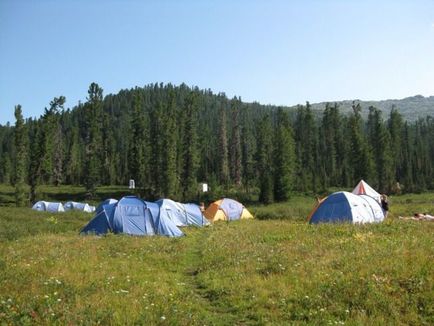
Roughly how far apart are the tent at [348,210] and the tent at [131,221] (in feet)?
28.1

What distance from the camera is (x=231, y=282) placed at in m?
11.9

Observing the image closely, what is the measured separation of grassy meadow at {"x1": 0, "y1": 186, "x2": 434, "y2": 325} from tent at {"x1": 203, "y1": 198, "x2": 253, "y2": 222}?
21252mm

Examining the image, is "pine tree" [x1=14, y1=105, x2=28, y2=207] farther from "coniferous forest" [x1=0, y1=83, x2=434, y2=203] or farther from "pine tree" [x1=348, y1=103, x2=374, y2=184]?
"pine tree" [x1=348, y1=103, x2=374, y2=184]

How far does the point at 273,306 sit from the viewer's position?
31.9 feet

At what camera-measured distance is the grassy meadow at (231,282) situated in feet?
28.8

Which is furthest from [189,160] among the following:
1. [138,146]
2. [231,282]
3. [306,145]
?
[231,282]

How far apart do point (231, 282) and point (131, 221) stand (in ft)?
44.6

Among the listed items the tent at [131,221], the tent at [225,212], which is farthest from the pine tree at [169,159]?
the tent at [131,221]

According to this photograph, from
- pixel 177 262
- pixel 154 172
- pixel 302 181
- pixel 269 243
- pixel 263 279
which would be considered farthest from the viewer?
pixel 302 181

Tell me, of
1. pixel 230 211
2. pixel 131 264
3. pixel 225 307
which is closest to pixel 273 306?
pixel 225 307

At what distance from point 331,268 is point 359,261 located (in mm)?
858

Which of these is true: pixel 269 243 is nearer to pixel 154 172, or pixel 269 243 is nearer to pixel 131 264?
pixel 131 264

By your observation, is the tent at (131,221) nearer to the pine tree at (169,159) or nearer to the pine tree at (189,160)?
the pine tree at (169,159)

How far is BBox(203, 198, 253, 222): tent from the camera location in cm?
4003
